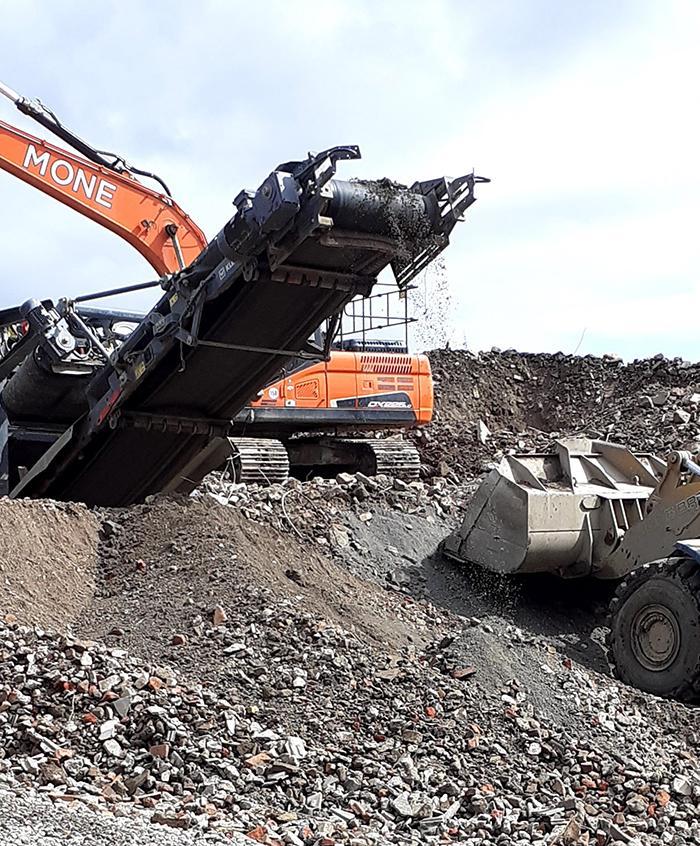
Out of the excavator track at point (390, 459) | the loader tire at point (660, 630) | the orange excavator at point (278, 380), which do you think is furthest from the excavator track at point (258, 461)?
the loader tire at point (660, 630)

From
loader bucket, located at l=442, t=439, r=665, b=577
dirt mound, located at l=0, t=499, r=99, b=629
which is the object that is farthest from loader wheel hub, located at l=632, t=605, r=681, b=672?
dirt mound, located at l=0, t=499, r=99, b=629

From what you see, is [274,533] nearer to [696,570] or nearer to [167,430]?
[167,430]

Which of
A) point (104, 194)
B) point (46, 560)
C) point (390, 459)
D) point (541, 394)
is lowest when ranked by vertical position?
point (46, 560)

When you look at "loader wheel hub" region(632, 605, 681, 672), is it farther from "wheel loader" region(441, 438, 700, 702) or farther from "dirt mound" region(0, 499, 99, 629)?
"dirt mound" region(0, 499, 99, 629)

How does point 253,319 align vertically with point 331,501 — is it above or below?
above

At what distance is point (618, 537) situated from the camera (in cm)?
726

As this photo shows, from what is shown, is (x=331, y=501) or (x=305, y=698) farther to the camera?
(x=331, y=501)

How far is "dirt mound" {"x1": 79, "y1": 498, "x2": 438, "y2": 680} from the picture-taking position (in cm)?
579

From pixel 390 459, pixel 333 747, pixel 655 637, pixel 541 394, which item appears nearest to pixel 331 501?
pixel 655 637

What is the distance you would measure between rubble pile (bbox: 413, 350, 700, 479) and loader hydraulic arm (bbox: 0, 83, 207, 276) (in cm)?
595

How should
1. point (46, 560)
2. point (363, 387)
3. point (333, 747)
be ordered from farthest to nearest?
point (363, 387)
point (46, 560)
point (333, 747)

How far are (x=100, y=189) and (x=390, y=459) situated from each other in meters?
4.01

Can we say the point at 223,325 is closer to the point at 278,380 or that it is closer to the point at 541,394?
the point at 278,380

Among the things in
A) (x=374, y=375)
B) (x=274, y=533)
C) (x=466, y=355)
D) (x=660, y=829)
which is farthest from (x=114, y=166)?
(x=466, y=355)
